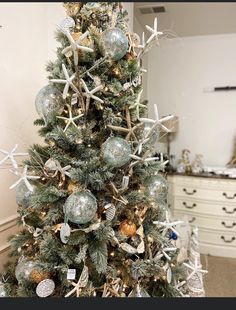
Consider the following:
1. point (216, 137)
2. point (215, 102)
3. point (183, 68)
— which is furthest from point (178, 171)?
point (183, 68)

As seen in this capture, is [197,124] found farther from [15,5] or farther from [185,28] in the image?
[15,5]

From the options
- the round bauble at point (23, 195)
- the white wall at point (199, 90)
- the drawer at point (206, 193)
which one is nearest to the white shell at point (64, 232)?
the round bauble at point (23, 195)

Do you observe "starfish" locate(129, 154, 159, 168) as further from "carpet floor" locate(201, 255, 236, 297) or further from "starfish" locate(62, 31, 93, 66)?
"carpet floor" locate(201, 255, 236, 297)

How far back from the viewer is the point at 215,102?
3.34 m

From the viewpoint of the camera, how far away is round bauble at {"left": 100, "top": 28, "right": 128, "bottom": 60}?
953 millimetres

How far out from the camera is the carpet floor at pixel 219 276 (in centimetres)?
229

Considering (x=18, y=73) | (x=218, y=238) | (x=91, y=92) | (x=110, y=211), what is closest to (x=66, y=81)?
(x=91, y=92)

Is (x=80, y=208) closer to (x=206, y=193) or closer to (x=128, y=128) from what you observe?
(x=128, y=128)

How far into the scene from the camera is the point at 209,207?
9.78 ft

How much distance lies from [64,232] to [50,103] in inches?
18.5

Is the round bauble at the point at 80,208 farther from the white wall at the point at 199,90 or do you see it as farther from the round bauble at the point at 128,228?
the white wall at the point at 199,90

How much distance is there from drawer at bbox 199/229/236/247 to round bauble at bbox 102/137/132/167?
7.95 feet

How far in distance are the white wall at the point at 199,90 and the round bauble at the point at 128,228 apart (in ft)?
→ 8.20

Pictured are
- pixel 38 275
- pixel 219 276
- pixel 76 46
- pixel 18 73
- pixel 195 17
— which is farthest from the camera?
pixel 195 17
